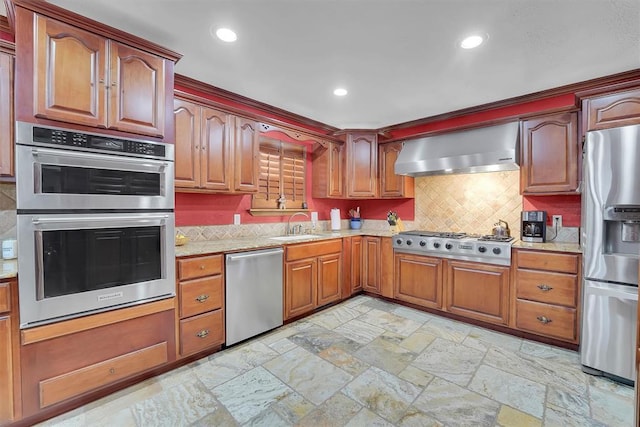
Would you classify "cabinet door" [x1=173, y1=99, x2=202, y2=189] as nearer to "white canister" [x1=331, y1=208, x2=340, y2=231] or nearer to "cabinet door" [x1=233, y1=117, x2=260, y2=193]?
"cabinet door" [x1=233, y1=117, x2=260, y2=193]

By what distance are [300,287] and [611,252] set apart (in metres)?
2.71

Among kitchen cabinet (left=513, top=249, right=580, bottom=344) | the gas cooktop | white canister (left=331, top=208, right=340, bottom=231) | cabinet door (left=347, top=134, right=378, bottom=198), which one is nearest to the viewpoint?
kitchen cabinet (left=513, top=249, right=580, bottom=344)

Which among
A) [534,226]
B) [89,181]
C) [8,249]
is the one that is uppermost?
[89,181]

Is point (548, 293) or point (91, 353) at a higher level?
point (548, 293)

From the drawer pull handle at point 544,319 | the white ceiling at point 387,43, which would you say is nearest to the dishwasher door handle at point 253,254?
the white ceiling at point 387,43

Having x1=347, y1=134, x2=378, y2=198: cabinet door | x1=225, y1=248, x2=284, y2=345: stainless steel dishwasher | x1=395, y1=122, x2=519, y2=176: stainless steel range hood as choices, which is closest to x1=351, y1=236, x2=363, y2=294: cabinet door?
x1=347, y1=134, x2=378, y2=198: cabinet door

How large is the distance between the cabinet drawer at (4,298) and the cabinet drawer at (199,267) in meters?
0.91

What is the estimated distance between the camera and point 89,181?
1832 millimetres

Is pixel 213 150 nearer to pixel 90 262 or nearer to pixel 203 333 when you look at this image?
pixel 90 262

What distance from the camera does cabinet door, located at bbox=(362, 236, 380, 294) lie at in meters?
3.95

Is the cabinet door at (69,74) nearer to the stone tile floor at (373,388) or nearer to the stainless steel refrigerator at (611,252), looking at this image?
the stone tile floor at (373,388)

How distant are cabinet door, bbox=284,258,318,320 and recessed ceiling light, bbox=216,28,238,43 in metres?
2.07

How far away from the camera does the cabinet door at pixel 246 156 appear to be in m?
2.97

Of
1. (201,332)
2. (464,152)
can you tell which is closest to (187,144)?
(201,332)
